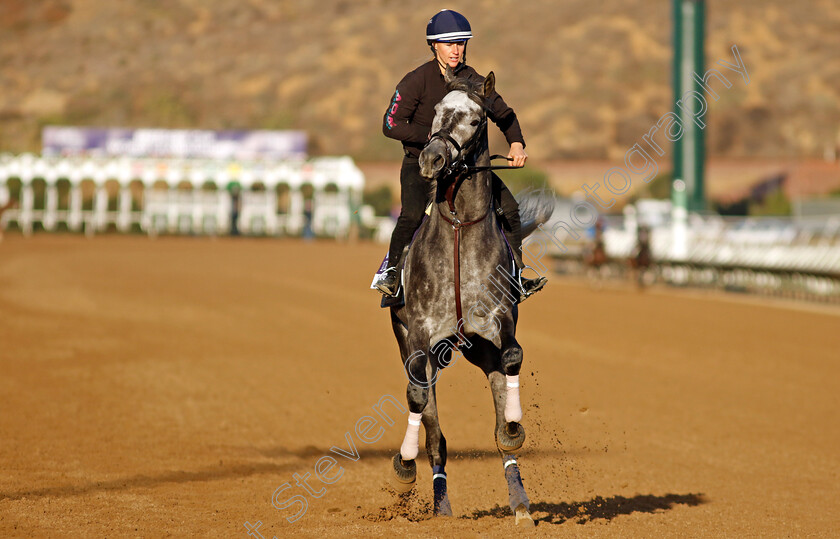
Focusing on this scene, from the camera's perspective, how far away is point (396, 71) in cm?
10050

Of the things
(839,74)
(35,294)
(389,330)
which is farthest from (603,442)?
(839,74)

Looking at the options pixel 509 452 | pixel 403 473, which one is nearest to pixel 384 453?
pixel 403 473

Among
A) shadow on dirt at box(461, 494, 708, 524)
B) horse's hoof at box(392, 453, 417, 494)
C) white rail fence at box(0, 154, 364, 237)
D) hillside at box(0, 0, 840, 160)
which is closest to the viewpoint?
horse's hoof at box(392, 453, 417, 494)

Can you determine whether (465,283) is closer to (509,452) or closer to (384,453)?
(509,452)

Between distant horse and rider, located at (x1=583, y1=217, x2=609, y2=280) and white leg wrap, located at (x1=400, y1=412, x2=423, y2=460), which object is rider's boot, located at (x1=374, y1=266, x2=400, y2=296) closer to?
white leg wrap, located at (x1=400, y1=412, x2=423, y2=460)

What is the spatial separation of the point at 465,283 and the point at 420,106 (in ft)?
4.23

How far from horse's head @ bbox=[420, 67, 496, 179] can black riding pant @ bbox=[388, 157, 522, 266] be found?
0.57 meters

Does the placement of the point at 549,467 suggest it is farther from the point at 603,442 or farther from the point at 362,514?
the point at 362,514

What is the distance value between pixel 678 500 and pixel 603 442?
216 cm

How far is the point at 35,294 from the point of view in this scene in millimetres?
23547

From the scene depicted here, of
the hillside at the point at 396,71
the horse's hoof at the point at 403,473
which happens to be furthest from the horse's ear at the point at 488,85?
the hillside at the point at 396,71

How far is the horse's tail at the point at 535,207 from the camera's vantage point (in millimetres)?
7039

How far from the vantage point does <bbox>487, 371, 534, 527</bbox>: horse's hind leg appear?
6.28 meters

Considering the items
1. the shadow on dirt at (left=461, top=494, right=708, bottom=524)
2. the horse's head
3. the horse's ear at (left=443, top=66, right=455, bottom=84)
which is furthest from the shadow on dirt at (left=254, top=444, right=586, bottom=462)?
the horse's ear at (left=443, top=66, right=455, bottom=84)
